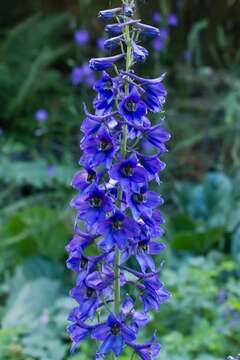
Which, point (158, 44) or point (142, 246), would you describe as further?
point (158, 44)

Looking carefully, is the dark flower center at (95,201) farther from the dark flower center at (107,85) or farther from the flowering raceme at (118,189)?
the dark flower center at (107,85)

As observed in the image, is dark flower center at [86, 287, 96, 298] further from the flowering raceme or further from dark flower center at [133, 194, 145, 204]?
dark flower center at [133, 194, 145, 204]

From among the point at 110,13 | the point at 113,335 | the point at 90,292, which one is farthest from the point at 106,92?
the point at 113,335

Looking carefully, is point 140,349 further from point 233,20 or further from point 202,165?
point 233,20

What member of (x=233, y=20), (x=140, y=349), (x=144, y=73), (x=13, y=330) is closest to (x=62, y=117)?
(x=144, y=73)

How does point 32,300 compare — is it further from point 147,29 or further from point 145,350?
point 147,29
